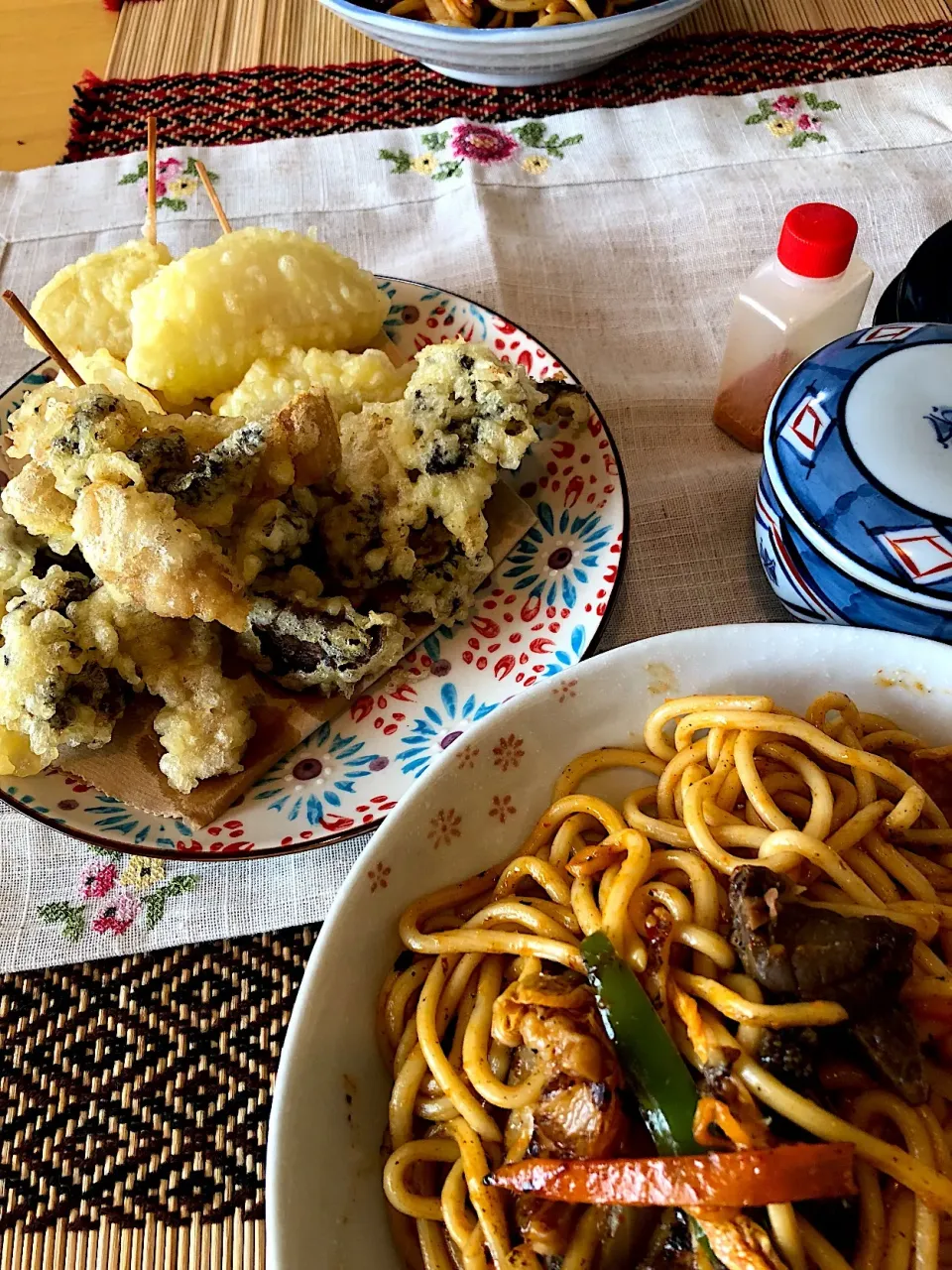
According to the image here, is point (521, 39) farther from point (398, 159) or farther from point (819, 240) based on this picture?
point (819, 240)

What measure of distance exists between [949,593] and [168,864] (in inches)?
43.0

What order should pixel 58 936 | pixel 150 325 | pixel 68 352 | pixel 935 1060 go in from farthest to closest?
pixel 68 352
pixel 150 325
pixel 58 936
pixel 935 1060

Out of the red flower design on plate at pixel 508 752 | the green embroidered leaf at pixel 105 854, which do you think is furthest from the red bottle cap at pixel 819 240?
the green embroidered leaf at pixel 105 854

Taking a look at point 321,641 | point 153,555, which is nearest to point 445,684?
point 321,641

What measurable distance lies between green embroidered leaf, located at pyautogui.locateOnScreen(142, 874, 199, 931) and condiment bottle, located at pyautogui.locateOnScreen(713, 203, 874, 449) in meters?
1.15

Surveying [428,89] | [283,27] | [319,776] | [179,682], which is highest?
[283,27]

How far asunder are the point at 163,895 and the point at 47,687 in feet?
1.08

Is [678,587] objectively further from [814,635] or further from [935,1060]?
[935,1060]

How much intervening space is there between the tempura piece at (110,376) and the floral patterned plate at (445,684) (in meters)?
0.14

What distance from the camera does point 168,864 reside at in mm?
1324

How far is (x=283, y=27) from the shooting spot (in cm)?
Answer: 255

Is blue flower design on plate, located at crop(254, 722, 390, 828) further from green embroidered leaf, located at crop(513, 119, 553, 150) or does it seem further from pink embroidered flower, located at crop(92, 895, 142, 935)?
green embroidered leaf, located at crop(513, 119, 553, 150)

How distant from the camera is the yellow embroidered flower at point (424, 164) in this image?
219 cm

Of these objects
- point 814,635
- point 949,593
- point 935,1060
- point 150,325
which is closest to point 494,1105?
point 935,1060
